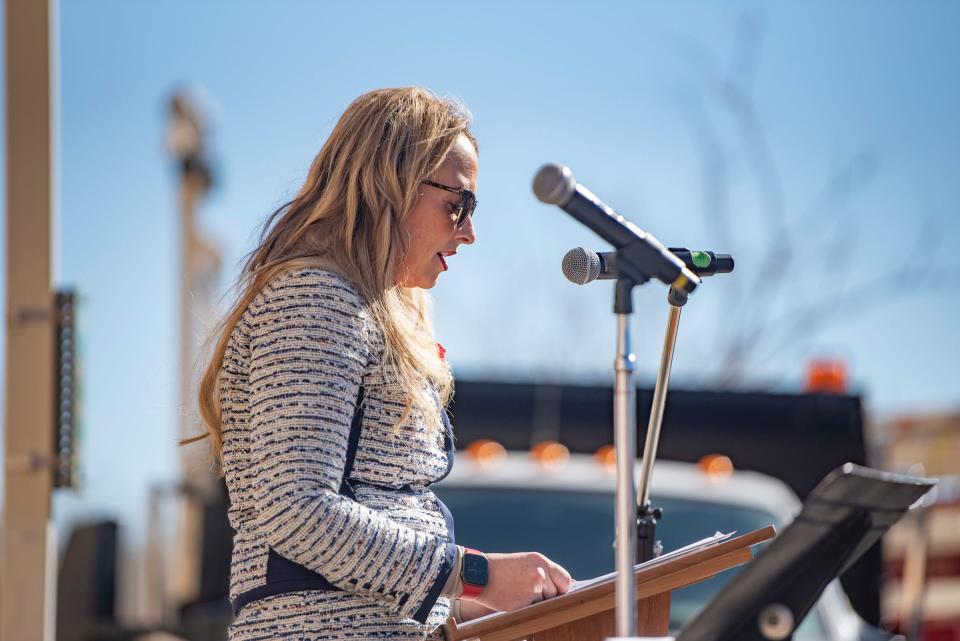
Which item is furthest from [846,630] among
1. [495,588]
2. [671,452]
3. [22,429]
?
[22,429]

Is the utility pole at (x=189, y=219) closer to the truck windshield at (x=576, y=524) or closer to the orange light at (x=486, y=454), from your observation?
the orange light at (x=486, y=454)

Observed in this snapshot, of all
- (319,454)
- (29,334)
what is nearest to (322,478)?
(319,454)

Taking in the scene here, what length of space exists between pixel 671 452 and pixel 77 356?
8.14 feet

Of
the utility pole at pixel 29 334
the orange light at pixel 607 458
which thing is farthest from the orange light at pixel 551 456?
the utility pole at pixel 29 334

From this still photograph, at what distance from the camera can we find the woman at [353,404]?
92.5 inches

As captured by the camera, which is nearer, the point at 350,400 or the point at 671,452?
the point at 350,400

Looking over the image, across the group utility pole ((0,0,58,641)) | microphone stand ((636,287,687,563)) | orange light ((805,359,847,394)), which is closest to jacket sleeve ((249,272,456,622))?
microphone stand ((636,287,687,563))

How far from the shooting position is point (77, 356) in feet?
15.6

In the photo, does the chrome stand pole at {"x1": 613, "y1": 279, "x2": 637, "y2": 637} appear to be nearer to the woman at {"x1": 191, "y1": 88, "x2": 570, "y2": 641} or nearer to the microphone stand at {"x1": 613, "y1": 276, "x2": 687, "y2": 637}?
the microphone stand at {"x1": 613, "y1": 276, "x2": 687, "y2": 637}

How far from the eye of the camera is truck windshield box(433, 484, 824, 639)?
4.51 meters

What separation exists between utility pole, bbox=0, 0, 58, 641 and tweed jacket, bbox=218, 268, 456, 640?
2347 millimetres

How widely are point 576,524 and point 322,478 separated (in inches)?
100.0

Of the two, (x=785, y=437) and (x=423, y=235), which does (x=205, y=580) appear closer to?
(x=785, y=437)

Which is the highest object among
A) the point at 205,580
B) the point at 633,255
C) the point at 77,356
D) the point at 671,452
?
the point at 633,255
